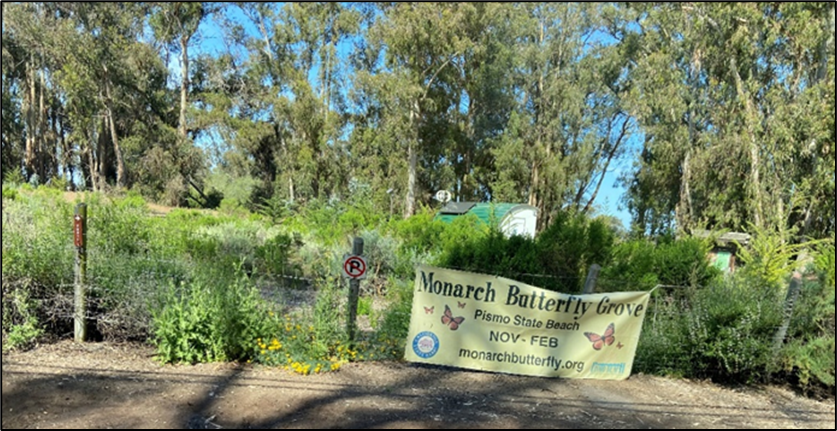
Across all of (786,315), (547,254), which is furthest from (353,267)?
(786,315)

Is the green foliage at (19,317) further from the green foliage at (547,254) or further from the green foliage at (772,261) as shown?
the green foliage at (772,261)

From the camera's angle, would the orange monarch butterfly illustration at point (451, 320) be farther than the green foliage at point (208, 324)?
Yes

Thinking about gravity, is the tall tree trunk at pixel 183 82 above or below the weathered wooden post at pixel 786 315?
above

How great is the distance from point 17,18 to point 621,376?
35297mm

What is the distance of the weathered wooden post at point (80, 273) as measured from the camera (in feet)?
16.8

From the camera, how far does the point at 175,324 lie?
15.9 feet

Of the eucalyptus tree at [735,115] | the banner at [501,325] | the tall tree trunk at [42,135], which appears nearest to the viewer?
the banner at [501,325]

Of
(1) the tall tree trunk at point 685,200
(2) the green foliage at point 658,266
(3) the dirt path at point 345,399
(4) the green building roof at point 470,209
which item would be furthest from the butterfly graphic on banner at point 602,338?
(1) the tall tree trunk at point 685,200

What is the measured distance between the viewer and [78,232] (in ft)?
16.8

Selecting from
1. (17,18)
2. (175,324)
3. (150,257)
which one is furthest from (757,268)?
(17,18)

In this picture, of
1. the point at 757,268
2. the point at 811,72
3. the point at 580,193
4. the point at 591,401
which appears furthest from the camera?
the point at 580,193

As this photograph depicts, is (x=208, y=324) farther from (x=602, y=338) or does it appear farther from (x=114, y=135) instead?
(x=114, y=135)

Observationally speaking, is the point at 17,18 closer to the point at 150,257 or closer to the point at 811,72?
the point at 150,257

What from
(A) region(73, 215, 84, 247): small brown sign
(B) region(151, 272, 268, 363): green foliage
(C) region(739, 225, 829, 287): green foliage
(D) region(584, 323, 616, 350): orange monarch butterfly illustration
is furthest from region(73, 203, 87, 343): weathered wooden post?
(C) region(739, 225, 829, 287): green foliage
